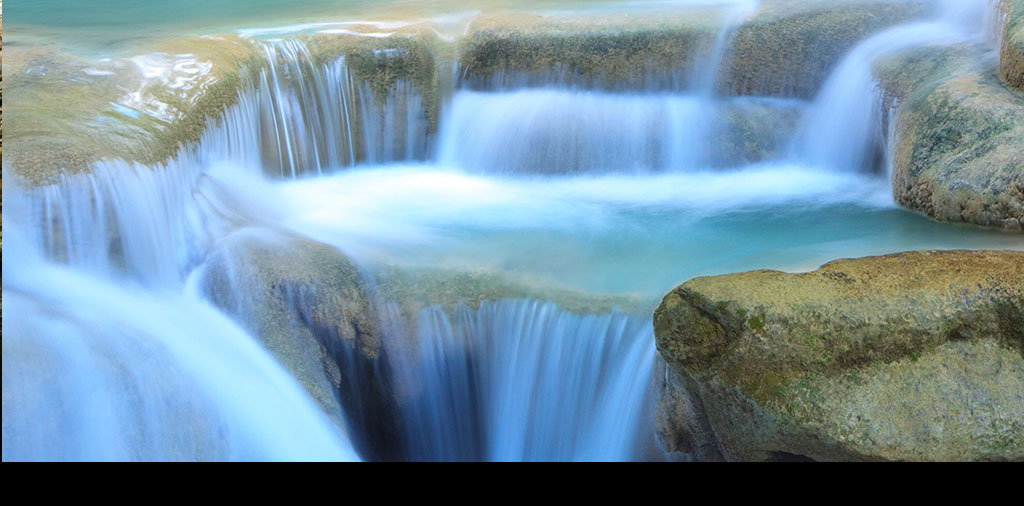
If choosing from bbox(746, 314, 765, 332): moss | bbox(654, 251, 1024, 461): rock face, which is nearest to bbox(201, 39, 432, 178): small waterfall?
bbox(654, 251, 1024, 461): rock face

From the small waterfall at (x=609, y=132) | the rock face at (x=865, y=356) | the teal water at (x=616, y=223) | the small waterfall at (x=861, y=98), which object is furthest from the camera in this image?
the small waterfall at (x=609, y=132)

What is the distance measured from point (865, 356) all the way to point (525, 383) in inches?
62.2

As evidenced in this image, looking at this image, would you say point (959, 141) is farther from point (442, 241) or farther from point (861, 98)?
point (442, 241)

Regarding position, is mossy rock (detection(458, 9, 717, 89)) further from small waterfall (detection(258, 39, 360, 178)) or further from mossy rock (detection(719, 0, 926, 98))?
small waterfall (detection(258, 39, 360, 178))

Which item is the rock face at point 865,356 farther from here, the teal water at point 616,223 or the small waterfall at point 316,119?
the small waterfall at point 316,119

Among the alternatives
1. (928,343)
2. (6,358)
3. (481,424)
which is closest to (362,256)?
(481,424)

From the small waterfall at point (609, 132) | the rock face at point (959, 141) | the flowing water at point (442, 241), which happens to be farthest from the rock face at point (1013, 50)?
the small waterfall at point (609, 132)

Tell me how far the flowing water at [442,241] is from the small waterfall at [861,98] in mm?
16

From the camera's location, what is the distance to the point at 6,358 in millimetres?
3170

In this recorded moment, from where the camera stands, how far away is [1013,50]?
15.8ft

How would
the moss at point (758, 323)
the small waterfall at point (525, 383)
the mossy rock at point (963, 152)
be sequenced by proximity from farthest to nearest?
the mossy rock at point (963, 152)
the small waterfall at point (525, 383)
the moss at point (758, 323)

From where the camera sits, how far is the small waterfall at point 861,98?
569 centimetres

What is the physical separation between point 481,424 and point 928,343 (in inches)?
77.8

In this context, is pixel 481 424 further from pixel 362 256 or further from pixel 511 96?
pixel 511 96
